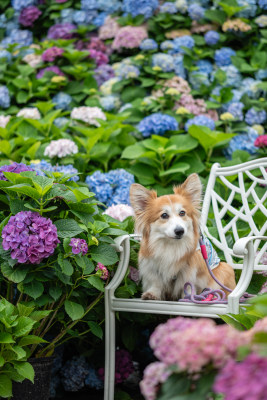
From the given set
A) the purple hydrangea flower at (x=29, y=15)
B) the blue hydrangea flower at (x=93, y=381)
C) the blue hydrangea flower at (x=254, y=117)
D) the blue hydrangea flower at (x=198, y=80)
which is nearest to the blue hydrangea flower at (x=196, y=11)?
the blue hydrangea flower at (x=198, y=80)

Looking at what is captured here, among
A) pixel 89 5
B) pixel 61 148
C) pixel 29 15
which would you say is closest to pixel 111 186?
pixel 61 148

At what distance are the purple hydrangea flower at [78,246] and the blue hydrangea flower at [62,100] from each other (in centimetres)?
290

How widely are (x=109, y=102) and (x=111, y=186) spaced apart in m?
→ 1.47

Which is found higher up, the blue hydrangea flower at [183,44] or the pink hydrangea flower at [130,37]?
the pink hydrangea flower at [130,37]

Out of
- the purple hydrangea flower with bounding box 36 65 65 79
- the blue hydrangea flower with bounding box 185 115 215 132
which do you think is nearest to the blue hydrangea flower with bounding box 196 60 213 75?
the blue hydrangea flower with bounding box 185 115 215 132

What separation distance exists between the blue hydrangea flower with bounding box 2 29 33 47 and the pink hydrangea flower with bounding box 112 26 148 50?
126cm

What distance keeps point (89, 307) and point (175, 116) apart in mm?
2340

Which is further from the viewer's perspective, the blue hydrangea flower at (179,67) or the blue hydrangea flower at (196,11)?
the blue hydrangea flower at (196,11)

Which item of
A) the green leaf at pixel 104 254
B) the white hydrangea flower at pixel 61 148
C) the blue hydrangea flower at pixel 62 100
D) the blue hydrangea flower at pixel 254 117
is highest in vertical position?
the green leaf at pixel 104 254

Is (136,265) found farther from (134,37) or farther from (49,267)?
(134,37)

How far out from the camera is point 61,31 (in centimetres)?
577

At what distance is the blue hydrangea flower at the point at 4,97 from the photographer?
16.6 feet

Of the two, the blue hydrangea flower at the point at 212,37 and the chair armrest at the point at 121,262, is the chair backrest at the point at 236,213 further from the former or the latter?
the blue hydrangea flower at the point at 212,37

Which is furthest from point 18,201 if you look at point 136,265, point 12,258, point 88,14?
point 88,14
